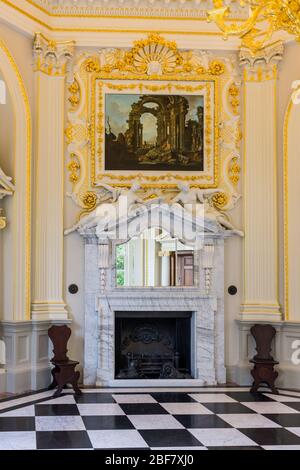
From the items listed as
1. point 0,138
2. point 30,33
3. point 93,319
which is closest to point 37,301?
point 93,319

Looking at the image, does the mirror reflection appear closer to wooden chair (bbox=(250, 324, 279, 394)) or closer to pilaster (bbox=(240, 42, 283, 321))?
pilaster (bbox=(240, 42, 283, 321))

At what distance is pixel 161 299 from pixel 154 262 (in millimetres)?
572

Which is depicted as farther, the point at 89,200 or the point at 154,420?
the point at 89,200

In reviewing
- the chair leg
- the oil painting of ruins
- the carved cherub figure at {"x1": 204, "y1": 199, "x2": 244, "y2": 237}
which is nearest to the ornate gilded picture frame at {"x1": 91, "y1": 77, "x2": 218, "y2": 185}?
the oil painting of ruins

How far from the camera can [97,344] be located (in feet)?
34.7

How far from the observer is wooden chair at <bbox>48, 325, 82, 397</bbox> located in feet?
31.7

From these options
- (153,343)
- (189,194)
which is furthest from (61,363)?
(189,194)

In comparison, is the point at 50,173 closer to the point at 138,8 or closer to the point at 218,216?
the point at 218,216

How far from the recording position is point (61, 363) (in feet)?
32.0

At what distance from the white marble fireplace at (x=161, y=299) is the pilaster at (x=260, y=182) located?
1.44 ft

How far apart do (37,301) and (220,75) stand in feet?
14.7

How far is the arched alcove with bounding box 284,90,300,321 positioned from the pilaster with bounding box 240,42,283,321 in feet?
0.59

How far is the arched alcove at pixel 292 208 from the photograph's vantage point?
10.4 m

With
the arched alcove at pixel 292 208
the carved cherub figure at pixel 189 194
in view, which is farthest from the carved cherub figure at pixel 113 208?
the arched alcove at pixel 292 208
